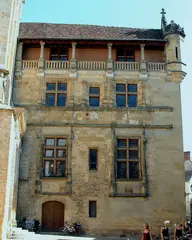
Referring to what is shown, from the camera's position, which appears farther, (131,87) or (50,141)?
(131,87)

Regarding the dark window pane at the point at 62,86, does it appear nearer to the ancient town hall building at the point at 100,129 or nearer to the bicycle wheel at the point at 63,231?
the ancient town hall building at the point at 100,129

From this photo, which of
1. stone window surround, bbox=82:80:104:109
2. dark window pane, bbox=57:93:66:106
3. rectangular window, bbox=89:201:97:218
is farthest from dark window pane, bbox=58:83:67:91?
rectangular window, bbox=89:201:97:218

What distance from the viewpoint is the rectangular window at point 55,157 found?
18.8 m

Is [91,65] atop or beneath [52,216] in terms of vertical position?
atop

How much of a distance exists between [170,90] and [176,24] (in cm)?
432

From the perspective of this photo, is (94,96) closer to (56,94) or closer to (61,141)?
(56,94)

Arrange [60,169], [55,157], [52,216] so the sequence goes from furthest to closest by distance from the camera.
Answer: [55,157] → [60,169] → [52,216]

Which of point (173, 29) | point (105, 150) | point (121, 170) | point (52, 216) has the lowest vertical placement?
point (52, 216)

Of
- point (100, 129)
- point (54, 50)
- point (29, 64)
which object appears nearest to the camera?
point (100, 129)

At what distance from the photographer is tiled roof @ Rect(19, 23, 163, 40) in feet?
69.9

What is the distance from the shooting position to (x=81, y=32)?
22266 mm

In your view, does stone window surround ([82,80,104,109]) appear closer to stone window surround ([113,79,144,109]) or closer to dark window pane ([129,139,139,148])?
stone window surround ([113,79,144,109])

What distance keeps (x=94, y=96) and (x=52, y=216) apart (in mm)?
7109

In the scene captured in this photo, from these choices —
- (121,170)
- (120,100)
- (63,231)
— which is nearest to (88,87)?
(120,100)
